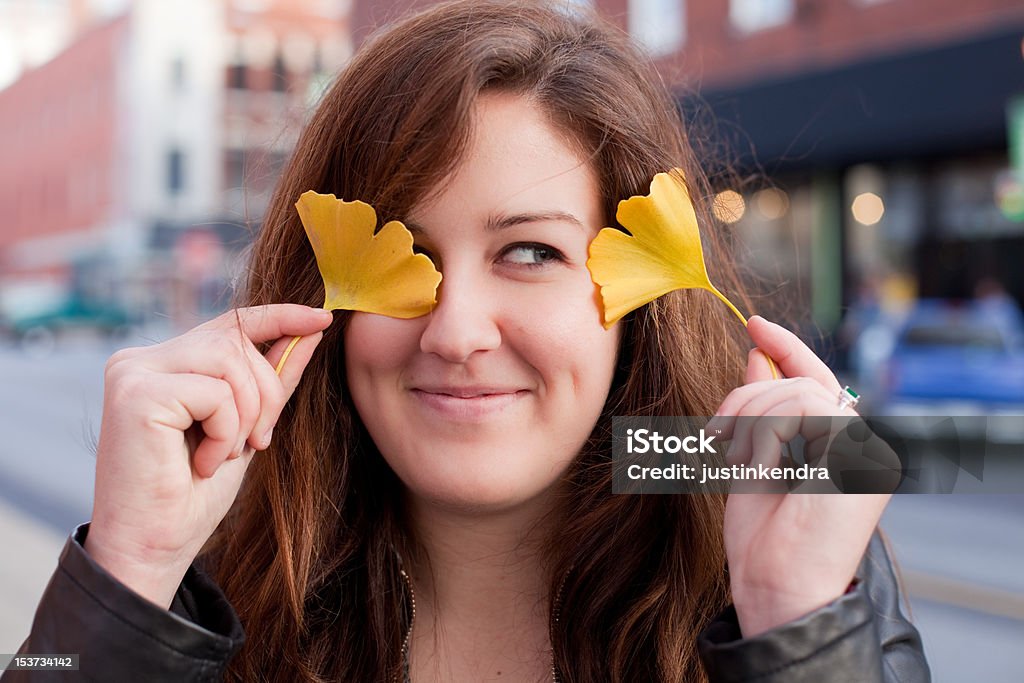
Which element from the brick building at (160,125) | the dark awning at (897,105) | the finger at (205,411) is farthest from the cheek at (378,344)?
the brick building at (160,125)

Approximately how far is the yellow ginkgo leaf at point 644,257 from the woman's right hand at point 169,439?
21.6 inches

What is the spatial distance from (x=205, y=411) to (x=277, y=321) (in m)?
0.19

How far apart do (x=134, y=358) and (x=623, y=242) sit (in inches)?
30.8

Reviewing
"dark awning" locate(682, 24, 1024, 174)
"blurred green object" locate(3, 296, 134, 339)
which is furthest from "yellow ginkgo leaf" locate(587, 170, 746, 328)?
"blurred green object" locate(3, 296, 134, 339)

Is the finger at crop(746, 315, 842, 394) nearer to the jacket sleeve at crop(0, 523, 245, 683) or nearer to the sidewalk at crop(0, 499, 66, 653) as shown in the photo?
the jacket sleeve at crop(0, 523, 245, 683)

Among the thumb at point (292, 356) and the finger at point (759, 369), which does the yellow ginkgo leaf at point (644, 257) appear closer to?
the finger at point (759, 369)

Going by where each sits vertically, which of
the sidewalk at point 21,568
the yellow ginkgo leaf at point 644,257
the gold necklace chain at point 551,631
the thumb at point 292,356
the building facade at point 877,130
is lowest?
the sidewalk at point 21,568

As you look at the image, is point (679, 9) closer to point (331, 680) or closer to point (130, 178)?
point (331, 680)

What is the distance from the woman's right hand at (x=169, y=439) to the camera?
1.39 metres

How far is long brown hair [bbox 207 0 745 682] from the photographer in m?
1.62

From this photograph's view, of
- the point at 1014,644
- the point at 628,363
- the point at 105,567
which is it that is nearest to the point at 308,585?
the point at 105,567

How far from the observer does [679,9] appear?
54.0 feet

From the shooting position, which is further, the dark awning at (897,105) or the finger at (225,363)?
the dark awning at (897,105)

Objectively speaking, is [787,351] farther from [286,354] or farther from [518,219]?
[286,354]
